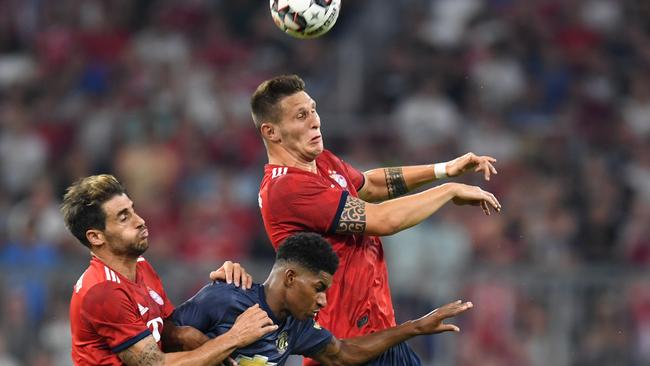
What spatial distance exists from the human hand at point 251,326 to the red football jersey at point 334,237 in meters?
0.65

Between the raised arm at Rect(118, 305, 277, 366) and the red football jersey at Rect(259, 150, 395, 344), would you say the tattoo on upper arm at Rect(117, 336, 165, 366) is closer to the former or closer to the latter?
the raised arm at Rect(118, 305, 277, 366)

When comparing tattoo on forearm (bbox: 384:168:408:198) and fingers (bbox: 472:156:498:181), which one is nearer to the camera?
fingers (bbox: 472:156:498:181)

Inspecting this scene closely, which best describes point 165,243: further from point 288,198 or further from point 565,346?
point 288,198

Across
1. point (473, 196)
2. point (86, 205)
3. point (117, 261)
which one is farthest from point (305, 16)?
point (117, 261)

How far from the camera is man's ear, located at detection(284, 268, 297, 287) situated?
7.04m

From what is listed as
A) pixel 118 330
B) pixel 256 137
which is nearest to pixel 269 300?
pixel 118 330

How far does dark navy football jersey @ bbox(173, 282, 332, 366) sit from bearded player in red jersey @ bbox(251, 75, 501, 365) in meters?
0.48

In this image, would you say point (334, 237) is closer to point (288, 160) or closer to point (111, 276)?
point (288, 160)

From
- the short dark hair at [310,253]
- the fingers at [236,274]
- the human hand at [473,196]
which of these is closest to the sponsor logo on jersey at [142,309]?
the fingers at [236,274]

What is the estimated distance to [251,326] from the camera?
6961mm

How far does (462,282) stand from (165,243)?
334 cm

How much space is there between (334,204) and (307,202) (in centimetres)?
15

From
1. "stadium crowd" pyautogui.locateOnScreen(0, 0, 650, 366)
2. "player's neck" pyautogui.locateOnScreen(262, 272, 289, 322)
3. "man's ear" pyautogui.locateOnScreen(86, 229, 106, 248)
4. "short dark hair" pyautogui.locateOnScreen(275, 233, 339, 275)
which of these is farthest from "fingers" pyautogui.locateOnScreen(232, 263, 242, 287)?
"stadium crowd" pyautogui.locateOnScreen(0, 0, 650, 366)

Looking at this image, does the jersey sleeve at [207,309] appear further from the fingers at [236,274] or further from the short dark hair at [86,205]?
the short dark hair at [86,205]
